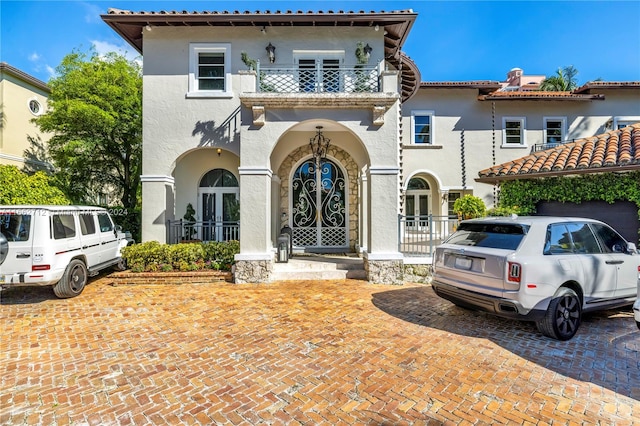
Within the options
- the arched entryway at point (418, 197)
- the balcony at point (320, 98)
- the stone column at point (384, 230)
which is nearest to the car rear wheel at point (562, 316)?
the stone column at point (384, 230)

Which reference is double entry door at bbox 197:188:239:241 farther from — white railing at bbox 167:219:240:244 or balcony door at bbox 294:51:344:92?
balcony door at bbox 294:51:344:92

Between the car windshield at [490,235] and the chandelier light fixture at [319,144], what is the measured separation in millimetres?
5884

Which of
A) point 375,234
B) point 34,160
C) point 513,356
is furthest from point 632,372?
point 34,160

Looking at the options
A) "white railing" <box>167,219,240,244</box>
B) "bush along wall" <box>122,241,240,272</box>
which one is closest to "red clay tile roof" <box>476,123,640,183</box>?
"bush along wall" <box>122,241,240,272</box>

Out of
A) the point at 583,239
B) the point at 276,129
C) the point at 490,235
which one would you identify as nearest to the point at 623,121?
the point at 583,239

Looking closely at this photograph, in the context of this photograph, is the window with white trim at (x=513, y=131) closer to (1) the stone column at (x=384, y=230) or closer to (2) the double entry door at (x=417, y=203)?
(2) the double entry door at (x=417, y=203)

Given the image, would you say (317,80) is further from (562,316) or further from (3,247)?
(3,247)

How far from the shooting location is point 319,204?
447 inches

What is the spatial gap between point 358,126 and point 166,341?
21.4ft

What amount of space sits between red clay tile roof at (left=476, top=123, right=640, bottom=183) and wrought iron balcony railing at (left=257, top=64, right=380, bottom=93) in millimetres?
4886

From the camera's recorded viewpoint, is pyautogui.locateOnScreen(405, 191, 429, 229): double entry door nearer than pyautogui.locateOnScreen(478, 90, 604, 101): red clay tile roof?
No

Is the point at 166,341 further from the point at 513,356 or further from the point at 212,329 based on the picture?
the point at 513,356

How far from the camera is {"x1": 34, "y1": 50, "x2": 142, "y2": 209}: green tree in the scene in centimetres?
1130

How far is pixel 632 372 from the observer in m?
3.60
